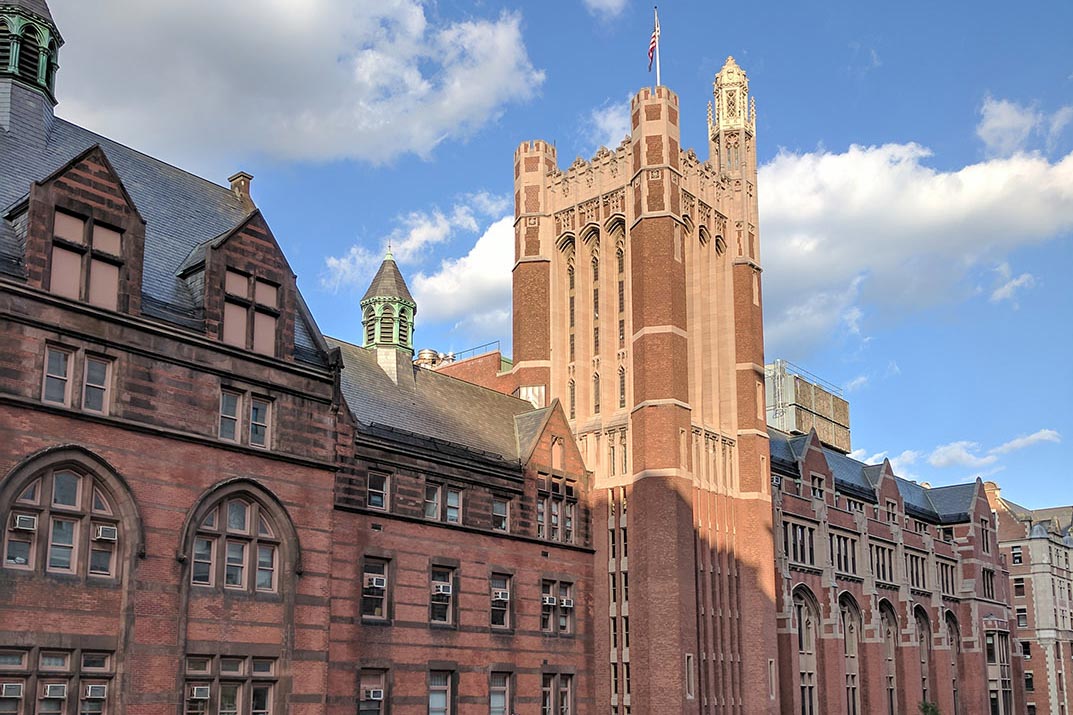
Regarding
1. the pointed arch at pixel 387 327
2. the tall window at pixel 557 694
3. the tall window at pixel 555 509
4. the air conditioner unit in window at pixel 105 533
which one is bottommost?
the tall window at pixel 557 694

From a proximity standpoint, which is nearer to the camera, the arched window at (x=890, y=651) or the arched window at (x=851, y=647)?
the arched window at (x=851, y=647)

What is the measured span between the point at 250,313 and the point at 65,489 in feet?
27.8

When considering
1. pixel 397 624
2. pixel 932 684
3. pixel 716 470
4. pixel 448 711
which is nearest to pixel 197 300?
pixel 397 624

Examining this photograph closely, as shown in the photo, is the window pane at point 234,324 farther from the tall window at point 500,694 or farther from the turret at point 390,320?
the tall window at point 500,694

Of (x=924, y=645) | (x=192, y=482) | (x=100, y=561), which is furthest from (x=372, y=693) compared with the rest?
(x=924, y=645)

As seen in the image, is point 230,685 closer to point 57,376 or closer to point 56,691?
point 56,691

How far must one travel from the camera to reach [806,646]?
67.5 m

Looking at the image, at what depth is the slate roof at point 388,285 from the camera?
55.9 m

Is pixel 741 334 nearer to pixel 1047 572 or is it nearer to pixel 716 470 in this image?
pixel 716 470

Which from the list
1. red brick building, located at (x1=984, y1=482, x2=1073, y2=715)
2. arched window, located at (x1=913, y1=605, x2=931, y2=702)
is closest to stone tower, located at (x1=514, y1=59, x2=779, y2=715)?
arched window, located at (x1=913, y1=605, x2=931, y2=702)

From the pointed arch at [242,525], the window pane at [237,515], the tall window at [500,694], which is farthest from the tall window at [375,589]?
the window pane at [237,515]

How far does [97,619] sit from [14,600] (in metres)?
2.30

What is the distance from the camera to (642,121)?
60219mm

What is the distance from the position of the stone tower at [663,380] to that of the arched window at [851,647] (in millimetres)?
15378
